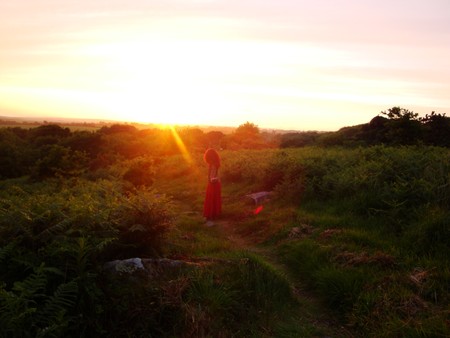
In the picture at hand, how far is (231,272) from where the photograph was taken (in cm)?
582

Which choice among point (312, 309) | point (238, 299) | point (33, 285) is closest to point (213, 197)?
point (312, 309)

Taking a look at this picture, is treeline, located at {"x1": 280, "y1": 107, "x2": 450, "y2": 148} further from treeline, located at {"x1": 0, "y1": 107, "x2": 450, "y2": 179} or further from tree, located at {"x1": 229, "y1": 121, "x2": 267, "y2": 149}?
tree, located at {"x1": 229, "y1": 121, "x2": 267, "y2": 149}

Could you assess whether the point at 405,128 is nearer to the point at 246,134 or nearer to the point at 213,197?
the point at 213,197

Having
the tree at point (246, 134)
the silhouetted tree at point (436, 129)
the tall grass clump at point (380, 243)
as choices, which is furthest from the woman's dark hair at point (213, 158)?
the tree at point (246, 134)

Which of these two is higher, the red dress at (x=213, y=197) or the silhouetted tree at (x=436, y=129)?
the silhouetted tree at (x=436, y=129)

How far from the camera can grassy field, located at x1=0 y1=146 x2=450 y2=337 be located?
4391mm

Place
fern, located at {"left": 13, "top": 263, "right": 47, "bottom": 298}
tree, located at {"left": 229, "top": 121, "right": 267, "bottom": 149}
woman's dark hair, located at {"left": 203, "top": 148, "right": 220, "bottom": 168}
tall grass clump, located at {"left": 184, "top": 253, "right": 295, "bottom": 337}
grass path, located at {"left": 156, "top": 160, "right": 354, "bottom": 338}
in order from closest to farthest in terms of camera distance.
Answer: fern, located at {"left": 13, "top": 263, "right": 47, "bottom": 298}
tall grass clump, located at {"left": 184, "top": 253, "right": 295, "bottom": 337}
grass path, located at {"left": 156, "top": 160, "right": 354, "bottom": 338}
woman's dark hair, located at {"left": 203, "top": 148, "right": 220, "bottom": 168}
tree, located at {"left": 229, "top": 121, "right": 267, "bottom": 149}

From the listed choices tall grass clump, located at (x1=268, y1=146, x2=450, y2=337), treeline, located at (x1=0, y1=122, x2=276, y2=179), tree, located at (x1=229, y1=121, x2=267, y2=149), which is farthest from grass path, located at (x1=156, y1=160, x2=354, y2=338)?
tree, located at (x1=229, y1=121, x2=267, y2=149)

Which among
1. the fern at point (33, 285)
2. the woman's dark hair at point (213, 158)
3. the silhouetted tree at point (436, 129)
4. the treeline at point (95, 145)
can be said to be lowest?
the treeline at point (95, 145)

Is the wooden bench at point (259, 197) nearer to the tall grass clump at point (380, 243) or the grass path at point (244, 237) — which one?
the grass path at point (244, 237)

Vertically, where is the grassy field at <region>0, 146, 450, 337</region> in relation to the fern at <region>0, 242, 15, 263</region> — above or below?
below

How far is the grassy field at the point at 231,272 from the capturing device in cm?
439

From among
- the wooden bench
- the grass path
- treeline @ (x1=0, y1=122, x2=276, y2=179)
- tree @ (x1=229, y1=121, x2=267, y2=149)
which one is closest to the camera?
the grass path

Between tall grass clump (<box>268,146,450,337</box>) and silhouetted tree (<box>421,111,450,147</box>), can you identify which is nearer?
tall grass clump (<box>268,146,450,337</box>)
